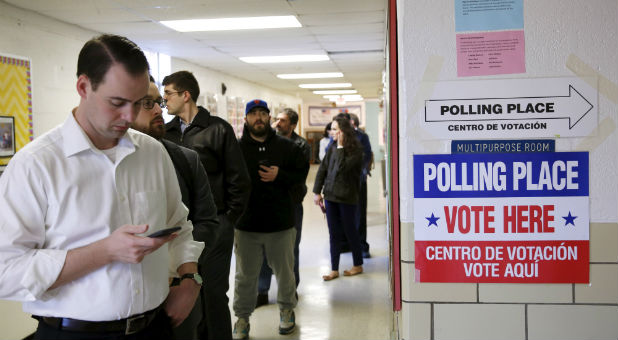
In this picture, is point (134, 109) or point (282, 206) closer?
point (134, 109)

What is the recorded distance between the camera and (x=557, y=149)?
1.48 metres

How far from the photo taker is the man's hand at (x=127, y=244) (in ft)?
4.22

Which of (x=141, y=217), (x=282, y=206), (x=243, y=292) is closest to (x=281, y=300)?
(x=243, y=292)

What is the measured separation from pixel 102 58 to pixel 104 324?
0.68 meters

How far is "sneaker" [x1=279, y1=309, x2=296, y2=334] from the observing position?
3588 mm

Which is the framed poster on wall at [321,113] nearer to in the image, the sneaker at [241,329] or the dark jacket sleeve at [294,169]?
the dark jacket sleeve at [294,169]

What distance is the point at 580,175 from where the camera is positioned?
1.48 metres

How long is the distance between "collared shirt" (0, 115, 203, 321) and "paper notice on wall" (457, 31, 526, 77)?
96 centimetres

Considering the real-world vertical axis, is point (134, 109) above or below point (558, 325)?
above

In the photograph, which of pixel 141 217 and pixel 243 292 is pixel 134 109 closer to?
pixel 141 217

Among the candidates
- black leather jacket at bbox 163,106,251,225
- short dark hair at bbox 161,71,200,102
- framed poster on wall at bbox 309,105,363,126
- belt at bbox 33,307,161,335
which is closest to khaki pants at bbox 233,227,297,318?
black leather jacket at bbox 163,106,251,225

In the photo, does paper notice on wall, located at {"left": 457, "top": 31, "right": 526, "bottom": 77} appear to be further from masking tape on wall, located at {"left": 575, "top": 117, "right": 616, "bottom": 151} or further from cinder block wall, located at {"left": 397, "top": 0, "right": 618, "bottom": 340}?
masking tape on wall, located at {"left": 575, "top": 117, "right": 616, "bottom": 151}

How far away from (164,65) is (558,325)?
7.12m

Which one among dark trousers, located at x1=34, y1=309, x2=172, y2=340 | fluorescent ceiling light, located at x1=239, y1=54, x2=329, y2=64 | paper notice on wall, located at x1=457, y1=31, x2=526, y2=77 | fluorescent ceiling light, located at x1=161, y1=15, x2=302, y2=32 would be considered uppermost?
fluorescent ceiling light, located at x1=239, y1=54, x2=329, y2=64
